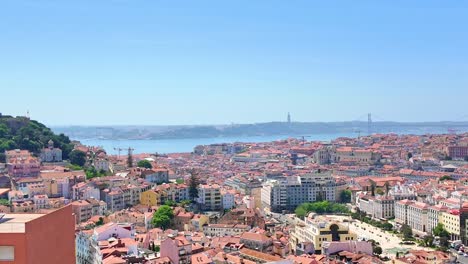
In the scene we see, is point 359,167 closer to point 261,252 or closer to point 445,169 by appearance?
point 445,169

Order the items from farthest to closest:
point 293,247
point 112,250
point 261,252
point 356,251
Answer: point 293,247, point 356,251, point 261,252, point 112,250

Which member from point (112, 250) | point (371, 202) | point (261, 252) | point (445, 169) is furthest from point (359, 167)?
point (112, 250)

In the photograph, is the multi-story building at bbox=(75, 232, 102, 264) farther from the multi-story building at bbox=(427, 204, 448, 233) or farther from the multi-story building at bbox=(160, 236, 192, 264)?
the multi-story building at bbox=(427, 204, 448, 233)

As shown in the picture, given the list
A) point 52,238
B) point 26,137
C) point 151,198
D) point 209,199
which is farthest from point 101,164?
point 52,238

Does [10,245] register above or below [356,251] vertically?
above

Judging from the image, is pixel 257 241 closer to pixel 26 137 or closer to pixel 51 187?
pixel 51 187

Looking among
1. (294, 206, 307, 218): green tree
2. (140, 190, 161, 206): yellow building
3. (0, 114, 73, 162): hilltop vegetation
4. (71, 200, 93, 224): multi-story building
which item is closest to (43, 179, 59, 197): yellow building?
(71, 200, 93, 224): multi-story building

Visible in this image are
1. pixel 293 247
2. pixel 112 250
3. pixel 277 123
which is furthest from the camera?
pixel 277 123

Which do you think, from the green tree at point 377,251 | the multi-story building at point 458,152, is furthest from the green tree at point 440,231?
the multi-story building at point 458,152
